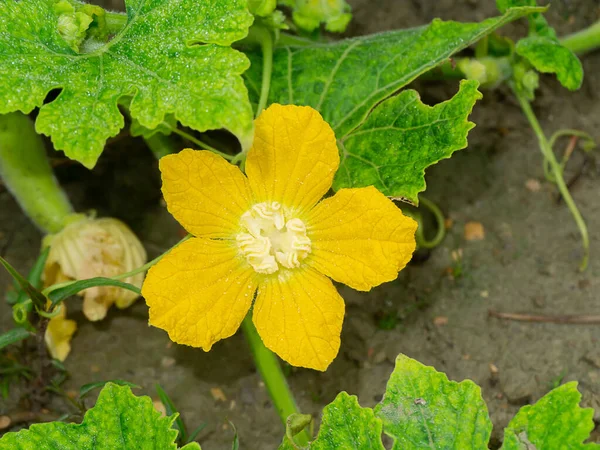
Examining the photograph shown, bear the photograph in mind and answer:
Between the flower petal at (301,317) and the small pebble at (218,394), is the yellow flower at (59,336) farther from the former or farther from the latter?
the flower petal at (301,317)

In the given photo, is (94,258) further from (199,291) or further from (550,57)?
(550,57)

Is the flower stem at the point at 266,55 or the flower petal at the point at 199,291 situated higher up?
the flower stem at the point at 266,55

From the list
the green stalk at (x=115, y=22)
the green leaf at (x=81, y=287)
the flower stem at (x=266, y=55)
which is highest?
the green stalk at (x=115, y=22)

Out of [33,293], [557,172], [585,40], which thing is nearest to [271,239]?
[33,293]

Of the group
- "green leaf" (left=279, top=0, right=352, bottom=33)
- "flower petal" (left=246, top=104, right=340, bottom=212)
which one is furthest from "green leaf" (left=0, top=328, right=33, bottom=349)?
"green leaf" (left=279, top=0, right=352, bottom=33)

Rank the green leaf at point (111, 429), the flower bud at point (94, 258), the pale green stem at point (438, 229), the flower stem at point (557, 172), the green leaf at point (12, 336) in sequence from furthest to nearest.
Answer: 1. the pale green stem at point (438, 229)
2. the flower stem at point (557, 172)
3. the flower bud at point (94, 258)
4. the green leaf at point (12, 336)
5. the green leaf at point (111, 429)

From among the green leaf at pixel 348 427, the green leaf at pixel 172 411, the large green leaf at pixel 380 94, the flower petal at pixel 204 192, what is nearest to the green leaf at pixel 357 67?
the large green leaf at pixel 380 94
